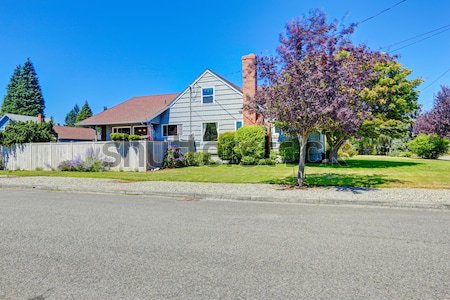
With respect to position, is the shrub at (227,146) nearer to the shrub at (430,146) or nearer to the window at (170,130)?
the window at (170,130)

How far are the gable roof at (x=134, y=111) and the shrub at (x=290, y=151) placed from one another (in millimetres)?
10076

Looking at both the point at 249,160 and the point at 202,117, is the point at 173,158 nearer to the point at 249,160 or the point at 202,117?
the point at 249,160

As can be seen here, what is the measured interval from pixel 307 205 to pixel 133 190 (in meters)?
5.97

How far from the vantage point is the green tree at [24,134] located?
1980 cm

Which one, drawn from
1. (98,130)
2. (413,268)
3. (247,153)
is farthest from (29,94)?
(413,268)

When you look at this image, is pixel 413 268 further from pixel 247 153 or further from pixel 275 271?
pixel 247 153

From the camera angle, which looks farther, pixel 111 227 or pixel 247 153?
pixel 247 153

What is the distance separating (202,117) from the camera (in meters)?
23.1

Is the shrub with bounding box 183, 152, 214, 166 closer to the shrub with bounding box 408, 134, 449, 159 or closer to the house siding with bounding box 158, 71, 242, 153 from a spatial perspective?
the house siding with bounding box 158, 71, 242, 153

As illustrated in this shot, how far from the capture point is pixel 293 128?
1087cm

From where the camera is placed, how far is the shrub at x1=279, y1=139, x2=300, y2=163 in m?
20.2

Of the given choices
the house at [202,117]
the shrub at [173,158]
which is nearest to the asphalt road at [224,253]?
the shrub at [173,158]

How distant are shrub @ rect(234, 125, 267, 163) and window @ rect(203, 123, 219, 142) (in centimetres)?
283

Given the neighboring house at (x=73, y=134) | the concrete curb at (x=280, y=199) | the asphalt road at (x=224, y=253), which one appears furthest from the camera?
the neighboring house at (x=73, y=134)
